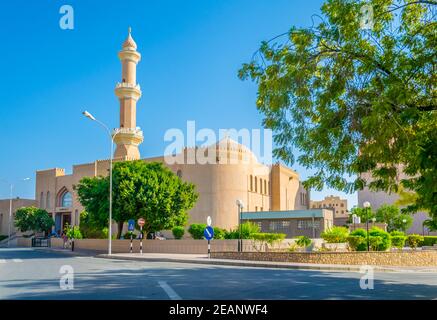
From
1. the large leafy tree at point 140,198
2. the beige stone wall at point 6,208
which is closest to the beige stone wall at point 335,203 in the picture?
the beige stone wall at point 6,208

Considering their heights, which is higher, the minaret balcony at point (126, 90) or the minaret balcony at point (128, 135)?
the minaret balcony at point (126, 90)

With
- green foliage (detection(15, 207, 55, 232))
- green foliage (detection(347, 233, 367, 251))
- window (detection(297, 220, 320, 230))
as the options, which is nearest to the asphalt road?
green foliage (detection(347, 233, 367, 251))

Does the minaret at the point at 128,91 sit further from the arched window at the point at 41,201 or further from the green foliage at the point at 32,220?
the arched window at the point at 41,201

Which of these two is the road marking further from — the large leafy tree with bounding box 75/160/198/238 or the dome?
the dome

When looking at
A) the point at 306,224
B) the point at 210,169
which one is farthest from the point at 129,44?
the point at 306,224

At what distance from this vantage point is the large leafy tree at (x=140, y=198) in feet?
112

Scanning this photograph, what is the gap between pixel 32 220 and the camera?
63.2 m

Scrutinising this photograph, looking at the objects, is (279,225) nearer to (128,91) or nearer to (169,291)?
(128,91)

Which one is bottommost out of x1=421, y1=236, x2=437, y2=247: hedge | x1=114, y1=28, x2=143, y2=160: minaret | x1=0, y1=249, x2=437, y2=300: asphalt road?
x1=421, y1=236, x2=437, y2=247: hedge

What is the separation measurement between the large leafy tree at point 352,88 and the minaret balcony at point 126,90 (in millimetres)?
45100

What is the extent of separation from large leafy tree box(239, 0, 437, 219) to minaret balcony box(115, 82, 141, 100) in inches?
1776

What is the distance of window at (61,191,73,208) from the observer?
69.3 metres
